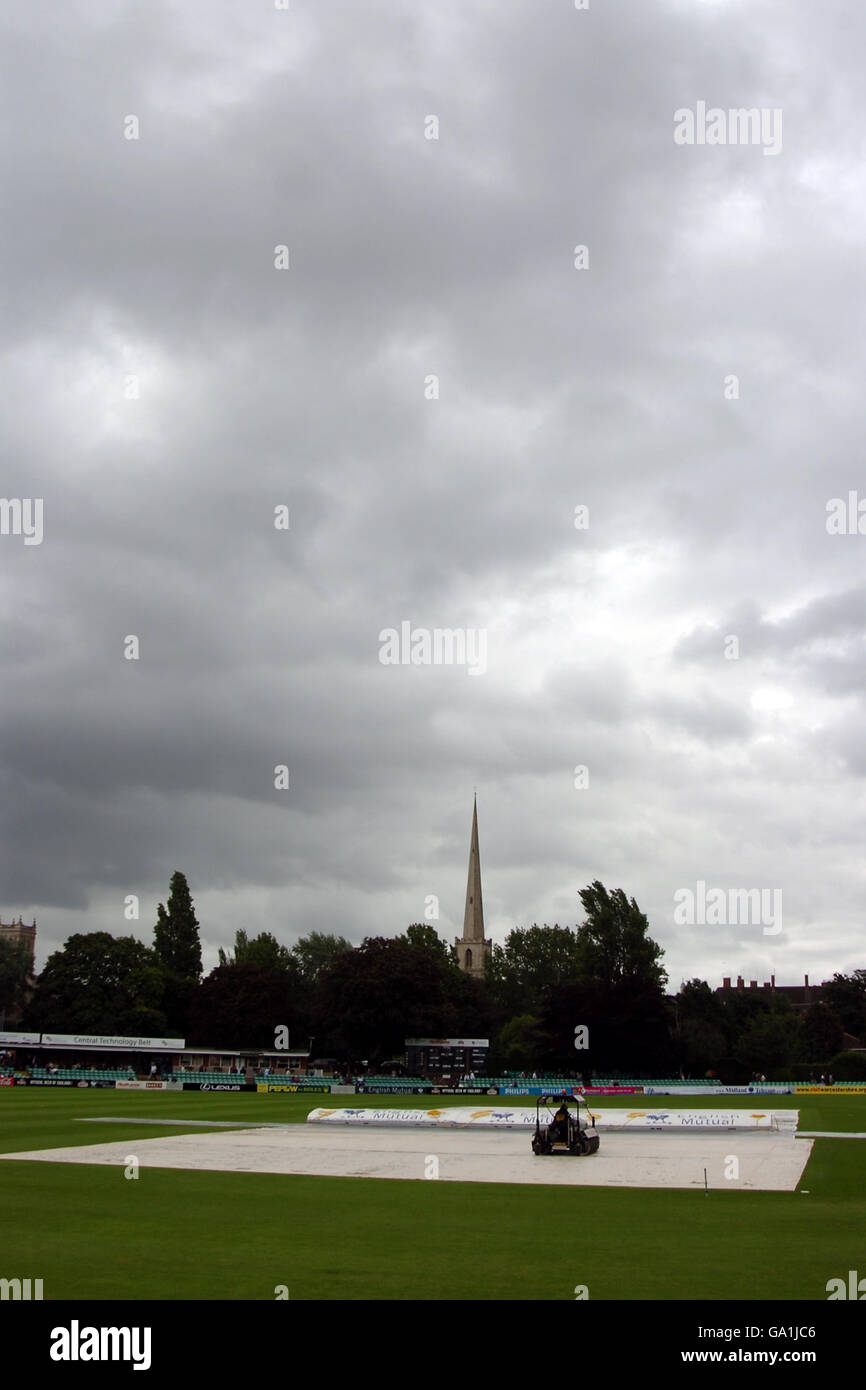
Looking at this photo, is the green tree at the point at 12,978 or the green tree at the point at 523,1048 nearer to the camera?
the green tree at the point at 523,1048

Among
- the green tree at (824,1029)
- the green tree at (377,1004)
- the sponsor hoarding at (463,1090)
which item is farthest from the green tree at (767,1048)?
the green tree at (824,1029)

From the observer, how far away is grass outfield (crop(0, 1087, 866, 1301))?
1487cm

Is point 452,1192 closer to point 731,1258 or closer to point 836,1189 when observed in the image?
point 836,1189

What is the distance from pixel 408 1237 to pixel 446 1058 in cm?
8165

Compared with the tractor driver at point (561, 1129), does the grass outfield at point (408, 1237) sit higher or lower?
higher

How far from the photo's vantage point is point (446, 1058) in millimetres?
97938

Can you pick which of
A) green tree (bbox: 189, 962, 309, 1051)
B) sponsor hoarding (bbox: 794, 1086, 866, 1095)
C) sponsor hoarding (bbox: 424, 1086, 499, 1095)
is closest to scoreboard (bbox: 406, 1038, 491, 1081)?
sponsor hoarding (bbox: 424, 1086, 499, 1095)

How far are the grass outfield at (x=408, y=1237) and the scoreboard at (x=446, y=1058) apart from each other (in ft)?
224

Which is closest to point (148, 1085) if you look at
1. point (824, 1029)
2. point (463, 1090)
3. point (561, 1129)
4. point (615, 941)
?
point (463, 1090)

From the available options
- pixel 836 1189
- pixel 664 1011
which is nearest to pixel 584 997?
pixel 664 1011

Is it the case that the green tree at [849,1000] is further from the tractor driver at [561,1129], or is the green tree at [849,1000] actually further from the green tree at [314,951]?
the tractor driver at [561,1129]

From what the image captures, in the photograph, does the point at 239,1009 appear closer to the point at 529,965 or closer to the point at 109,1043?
the point at 109,1043

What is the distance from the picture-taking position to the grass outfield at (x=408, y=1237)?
1487 cm

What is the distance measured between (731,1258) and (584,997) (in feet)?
301
